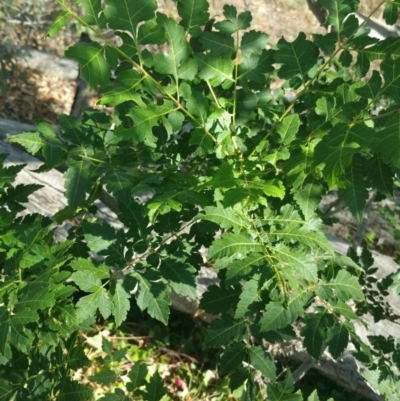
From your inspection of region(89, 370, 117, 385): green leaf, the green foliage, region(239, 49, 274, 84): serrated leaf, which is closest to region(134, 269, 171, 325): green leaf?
the green foliage

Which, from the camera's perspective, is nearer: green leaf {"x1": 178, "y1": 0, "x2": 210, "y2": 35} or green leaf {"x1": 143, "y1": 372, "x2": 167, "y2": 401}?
green leaf {"x1": 178, "y1": 0, "x2": 210, "y2": 35}

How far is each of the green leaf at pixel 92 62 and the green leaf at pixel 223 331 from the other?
0.81 metres

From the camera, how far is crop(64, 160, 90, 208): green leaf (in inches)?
67.1

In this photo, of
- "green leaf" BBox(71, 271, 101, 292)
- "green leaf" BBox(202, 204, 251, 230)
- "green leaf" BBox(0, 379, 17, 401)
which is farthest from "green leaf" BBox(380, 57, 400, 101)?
"green leaf" BBox(0, 379, 17, 401)

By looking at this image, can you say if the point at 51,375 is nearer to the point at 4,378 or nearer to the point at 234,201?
the point at 4,378

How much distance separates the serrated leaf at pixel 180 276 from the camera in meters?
1.73

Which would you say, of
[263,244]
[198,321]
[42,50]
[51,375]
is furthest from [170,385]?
[42,50]

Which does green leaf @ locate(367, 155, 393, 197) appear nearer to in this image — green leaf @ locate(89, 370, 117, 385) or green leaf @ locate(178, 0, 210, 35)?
green leaf @ locate(178, 0, 210, 35)

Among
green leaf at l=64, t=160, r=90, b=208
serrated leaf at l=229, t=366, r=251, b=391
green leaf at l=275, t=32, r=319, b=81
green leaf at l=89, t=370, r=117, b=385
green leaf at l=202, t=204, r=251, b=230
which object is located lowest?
green leaf at l=89, t=370, r=117, b=385

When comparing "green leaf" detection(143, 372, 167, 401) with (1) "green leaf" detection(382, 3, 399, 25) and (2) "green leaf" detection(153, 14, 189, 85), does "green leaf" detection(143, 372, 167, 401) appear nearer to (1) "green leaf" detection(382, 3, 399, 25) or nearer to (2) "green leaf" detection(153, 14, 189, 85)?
(2) "green leaf" detection(153, 14, 189, 85)

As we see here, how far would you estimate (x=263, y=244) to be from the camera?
60.3 inches

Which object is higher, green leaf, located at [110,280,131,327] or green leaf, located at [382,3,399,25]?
green leaf, located at [382,3,399,25]

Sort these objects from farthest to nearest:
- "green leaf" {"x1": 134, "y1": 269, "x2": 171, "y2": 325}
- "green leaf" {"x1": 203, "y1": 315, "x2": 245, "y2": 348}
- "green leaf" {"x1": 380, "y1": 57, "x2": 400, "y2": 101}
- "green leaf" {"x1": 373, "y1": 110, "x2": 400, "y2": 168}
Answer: "green leaf" {"x1": 203, "y1": 315, "x2": 245, "y2": 348} < "green leaf" {"x1": 134, "y1": 269, "x2": 171, "y2": 325} < "green leaf" {"x1": 380, "y1": 57, "x2": 400, "y2": 101} < "green leaf" {"x1": 373, "y1": 110, "x2": 400, "y2": 168}

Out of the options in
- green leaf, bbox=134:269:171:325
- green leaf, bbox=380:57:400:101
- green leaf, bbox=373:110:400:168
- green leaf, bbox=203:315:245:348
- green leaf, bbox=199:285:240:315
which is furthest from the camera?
green leaf, bbox=199:285:240:315
